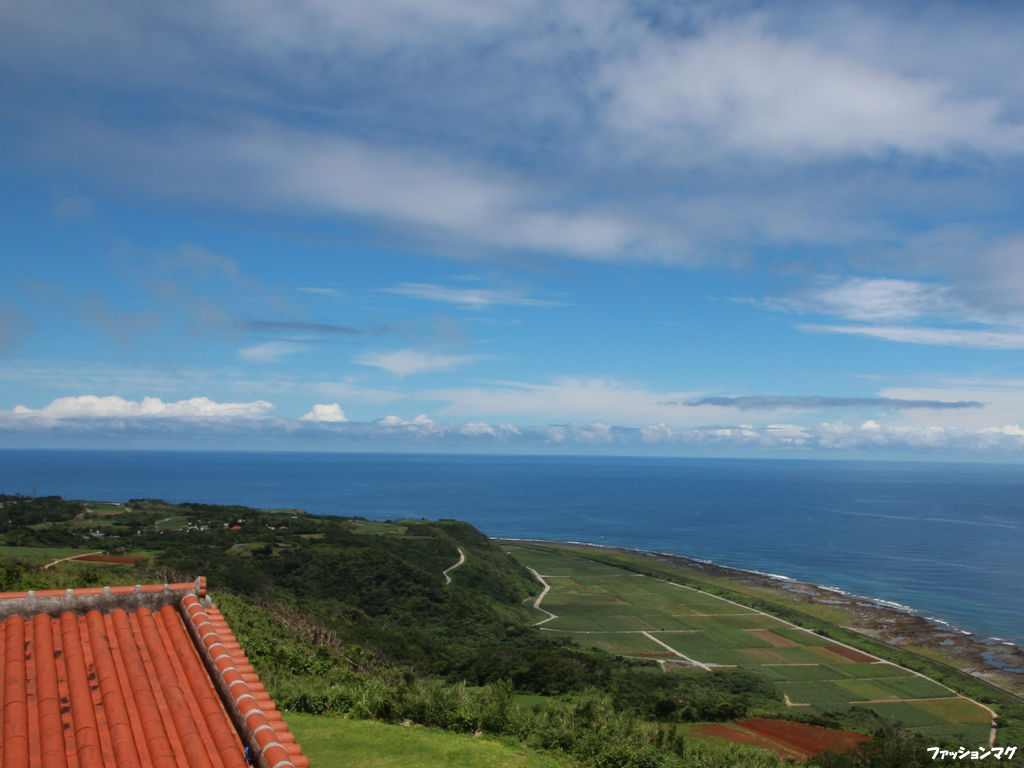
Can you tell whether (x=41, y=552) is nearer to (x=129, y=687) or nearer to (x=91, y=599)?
(x=91, y=599)

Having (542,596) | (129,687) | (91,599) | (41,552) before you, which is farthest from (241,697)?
(542,596)

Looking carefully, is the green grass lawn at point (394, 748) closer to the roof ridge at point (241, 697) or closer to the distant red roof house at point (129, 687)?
the roof ridge at point (241, 697)

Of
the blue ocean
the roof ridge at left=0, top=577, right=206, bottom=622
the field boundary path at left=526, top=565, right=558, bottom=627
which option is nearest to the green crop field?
the field boundary path at left=526, top=565, right=558, bottom=627

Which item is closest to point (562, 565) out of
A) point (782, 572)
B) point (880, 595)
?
point (782, 572)

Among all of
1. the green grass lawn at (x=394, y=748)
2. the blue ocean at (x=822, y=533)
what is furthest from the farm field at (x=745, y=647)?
the green grass lawn at (x=394, y=748)

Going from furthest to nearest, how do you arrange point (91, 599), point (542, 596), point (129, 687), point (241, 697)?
point (542, 596), point (91, 599), point (129, 687), point (241, 697)

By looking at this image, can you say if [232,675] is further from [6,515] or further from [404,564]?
[6,515]
